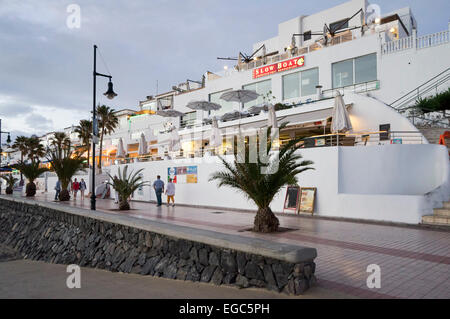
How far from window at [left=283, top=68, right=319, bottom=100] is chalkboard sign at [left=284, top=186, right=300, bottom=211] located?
11.6m

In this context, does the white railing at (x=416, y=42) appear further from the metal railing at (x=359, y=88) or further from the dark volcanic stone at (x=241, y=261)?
the dark volcanic stone at (x=241, y=261)

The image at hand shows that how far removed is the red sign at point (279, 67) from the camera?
23358 mm

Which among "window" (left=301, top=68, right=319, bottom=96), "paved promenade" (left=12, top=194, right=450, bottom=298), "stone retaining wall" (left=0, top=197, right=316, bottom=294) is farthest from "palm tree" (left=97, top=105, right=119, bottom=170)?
"paved promenade" (left=12, top=194, right=450, bottom=298)

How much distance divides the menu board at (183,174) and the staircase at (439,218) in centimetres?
1203

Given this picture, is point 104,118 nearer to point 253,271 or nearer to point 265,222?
point 265,222

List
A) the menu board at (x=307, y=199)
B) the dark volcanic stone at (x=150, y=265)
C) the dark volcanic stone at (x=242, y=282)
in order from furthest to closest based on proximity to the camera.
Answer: the menu board at (x=307, y=199) < the dark volcanic stone at (x=150, y=265) < the dark volcanic stone at (x=242, y=282)

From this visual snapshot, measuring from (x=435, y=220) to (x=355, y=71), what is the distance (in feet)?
45.8

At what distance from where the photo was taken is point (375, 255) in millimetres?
6391

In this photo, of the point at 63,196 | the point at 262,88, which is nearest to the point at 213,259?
the point at 63,196

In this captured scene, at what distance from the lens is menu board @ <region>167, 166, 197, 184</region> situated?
18516mm

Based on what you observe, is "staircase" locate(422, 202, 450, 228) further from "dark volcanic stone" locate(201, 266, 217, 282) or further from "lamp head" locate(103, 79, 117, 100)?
"lamp head" locate(103, 79, 117, 100)
